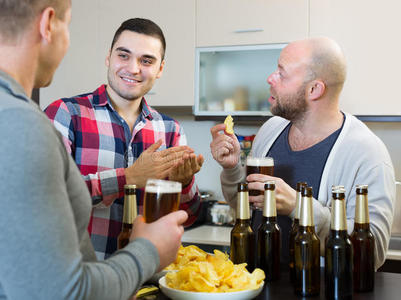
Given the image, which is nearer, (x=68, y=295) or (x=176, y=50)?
(x=68, y=295)

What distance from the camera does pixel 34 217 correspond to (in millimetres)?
593

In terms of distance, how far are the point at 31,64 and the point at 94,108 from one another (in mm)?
1110

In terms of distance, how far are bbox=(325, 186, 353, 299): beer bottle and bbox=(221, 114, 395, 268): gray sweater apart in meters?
0.39

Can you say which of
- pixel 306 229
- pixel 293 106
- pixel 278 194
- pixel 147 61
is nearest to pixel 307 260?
pixel 306 229

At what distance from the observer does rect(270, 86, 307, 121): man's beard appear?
1867mm

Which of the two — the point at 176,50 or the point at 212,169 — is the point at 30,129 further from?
the point at 212,169

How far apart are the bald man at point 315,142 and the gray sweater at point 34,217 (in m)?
1.07

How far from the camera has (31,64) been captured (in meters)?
0.74

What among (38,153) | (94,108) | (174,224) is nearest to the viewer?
(38,153)

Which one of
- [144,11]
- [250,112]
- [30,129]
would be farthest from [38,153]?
[144,11]

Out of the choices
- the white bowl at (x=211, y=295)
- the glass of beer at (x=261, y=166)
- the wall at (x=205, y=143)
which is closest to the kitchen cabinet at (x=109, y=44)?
the wall at (x=205, y=143)

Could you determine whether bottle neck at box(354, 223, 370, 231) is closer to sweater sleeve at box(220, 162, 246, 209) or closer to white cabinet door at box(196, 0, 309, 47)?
sweater sleeve at box(220, 162, 246, 209)

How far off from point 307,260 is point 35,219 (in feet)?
2.27


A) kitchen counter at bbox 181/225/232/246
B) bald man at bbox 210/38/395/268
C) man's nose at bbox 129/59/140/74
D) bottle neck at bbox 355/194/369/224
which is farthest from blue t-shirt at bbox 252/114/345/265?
kitchen counter at bbox 181/225/232/246
